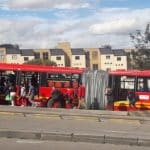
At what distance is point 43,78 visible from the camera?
32562 mm

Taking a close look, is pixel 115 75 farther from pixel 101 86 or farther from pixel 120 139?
pixel 120 139

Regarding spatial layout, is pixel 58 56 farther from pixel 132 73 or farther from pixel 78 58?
pixel 132 73

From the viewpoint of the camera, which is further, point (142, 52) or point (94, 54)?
point (94, 54)

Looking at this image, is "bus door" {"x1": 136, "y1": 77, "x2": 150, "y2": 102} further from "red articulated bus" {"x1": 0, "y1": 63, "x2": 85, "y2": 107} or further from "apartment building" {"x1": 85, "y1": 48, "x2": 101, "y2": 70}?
"apartment building" {"x1": 85, "y1": 48, "x2": 101, "y2": 70}

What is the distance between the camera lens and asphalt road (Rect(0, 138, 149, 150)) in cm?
1384

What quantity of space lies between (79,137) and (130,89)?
643 inches

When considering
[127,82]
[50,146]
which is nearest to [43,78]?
[127,82]

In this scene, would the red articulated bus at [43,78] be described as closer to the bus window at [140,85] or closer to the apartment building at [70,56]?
the bus window at [140,85]

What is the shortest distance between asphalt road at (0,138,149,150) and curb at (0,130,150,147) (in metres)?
0.27

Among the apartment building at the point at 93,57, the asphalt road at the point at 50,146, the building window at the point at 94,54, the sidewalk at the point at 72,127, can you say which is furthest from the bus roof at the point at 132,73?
the building window at the point at 94,54

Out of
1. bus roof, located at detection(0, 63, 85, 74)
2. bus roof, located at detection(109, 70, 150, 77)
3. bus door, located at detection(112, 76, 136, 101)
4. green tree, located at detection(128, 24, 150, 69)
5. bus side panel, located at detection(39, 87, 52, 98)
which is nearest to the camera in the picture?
bus roof, located at detection(109, 70, 150, 77)

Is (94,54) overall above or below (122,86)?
above

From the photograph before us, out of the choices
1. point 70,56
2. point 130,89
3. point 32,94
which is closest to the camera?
point 130,89

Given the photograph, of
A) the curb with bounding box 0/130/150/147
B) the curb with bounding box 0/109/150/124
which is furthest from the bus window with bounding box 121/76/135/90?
the curb with bounding box 0/130/150/147
